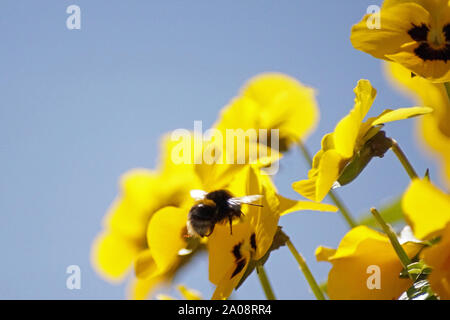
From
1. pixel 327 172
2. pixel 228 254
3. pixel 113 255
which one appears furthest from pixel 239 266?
pixel 113 255

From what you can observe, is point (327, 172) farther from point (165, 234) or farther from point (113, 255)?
point (113, 255)

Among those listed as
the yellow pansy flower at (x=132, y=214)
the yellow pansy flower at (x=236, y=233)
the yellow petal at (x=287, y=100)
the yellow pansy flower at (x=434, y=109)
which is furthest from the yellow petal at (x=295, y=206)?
the yellow petal at (x=287, y=100)

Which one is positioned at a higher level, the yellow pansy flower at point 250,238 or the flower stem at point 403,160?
the flower stem at point 403,160

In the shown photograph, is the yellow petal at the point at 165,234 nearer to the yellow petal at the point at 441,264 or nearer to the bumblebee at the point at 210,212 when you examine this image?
the bumblebee at the point at 210,212

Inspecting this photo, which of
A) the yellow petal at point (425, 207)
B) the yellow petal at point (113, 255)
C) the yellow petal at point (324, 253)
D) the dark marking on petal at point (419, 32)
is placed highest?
the dark marking on petal at point (419, 32)

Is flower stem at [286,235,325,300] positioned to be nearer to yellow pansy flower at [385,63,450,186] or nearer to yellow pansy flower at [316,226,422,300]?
yellow pansy flower at [316,226,422,300]
